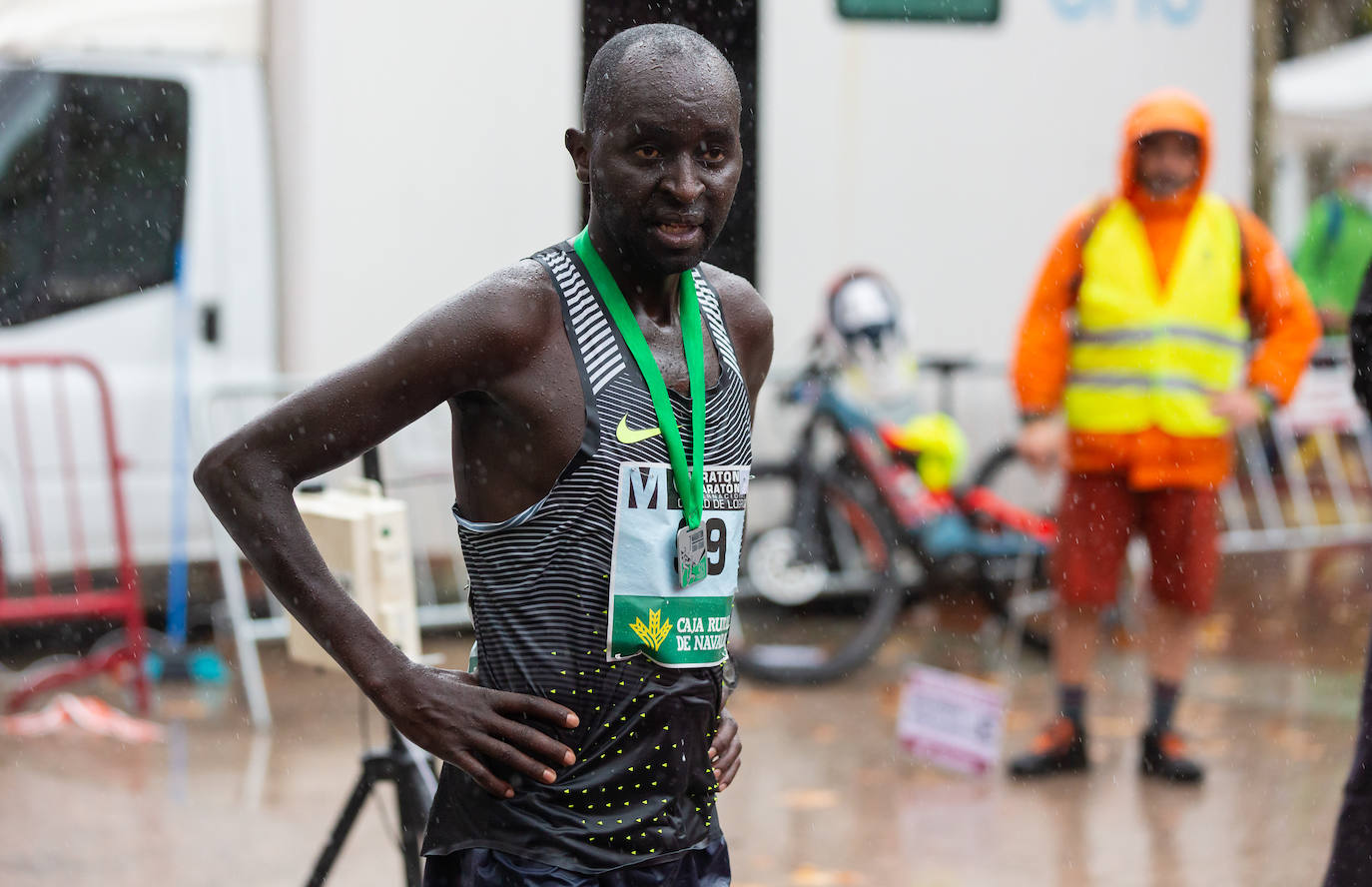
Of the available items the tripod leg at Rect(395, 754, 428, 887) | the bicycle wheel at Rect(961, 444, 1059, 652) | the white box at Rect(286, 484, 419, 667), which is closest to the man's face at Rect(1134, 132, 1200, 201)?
the bicycle wheel at Rect(961, 444, 1059, 652)

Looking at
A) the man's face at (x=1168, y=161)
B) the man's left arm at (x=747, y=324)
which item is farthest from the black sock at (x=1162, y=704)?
the man's left arm at (x=747, y=324)

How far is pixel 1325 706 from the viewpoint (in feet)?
23.1

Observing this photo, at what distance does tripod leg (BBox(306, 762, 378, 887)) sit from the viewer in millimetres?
3521

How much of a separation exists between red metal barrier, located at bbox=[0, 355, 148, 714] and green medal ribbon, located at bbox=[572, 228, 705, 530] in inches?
201

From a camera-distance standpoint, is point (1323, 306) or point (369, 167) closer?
point (369, 167)

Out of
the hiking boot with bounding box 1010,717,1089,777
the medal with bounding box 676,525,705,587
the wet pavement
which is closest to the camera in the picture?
the medal with bounding box 676,525,705,587

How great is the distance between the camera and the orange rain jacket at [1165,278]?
19.1ft

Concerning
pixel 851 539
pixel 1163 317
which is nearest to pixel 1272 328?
pixel 1163 317

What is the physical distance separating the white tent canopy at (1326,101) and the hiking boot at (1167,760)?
993cm

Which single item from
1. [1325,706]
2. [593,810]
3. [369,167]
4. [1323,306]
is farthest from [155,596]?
[1323,306]

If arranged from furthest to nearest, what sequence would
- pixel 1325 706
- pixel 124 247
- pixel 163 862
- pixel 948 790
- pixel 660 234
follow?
pixel 124 247
pixel 1325 706
pixel 948 790
pixel 163 862
pixel 660 234

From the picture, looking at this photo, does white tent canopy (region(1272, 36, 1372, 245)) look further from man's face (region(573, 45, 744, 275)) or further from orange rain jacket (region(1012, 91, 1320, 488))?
man's face (region(573, 45, 744, 275))

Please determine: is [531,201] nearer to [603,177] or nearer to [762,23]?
[762,23]

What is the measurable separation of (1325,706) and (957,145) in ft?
10.8
